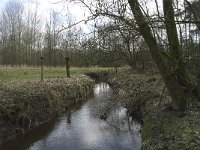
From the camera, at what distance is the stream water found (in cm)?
1198

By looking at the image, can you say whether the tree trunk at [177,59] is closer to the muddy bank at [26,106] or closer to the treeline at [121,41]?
the treeline at [121,41]

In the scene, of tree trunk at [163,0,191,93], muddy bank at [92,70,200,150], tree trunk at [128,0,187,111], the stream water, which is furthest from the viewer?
the stream water

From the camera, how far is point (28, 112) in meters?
14.4

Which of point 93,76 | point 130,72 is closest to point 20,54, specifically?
point 93,76

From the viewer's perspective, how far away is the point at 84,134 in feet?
44.5

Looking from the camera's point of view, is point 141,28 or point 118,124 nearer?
point 141,28

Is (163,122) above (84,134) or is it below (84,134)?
above

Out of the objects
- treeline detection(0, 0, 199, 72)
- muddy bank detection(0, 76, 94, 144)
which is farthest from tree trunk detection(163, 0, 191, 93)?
muddy bank detection(0, 76, 94, 144)

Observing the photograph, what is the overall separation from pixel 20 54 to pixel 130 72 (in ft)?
131

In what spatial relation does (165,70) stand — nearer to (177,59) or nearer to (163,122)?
(177,59)

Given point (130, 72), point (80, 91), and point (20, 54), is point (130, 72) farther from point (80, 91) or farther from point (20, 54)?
point (20, 54)

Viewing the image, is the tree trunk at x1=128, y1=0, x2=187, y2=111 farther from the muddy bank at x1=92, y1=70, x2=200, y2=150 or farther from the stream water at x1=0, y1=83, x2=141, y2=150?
the stream water at x1=0, y1=83, x2=141, y2=150

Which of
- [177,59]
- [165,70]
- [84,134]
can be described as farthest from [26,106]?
[177,59]

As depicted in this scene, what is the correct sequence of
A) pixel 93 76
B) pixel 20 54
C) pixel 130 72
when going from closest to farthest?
pixel 130 72 → pixel 93 76 → pixel 20 54
